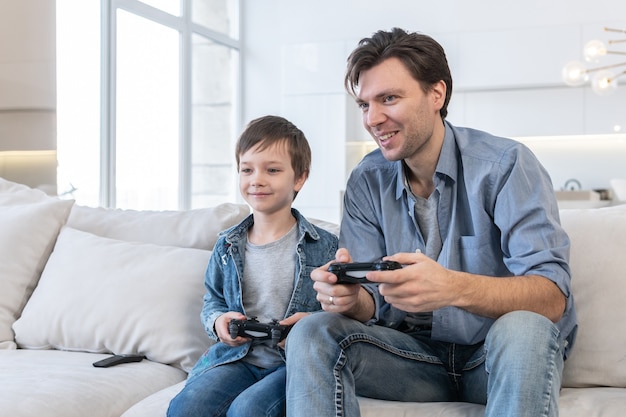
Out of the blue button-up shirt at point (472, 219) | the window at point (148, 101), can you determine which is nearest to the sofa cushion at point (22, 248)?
the blue button-up shirt at point (472, 219)

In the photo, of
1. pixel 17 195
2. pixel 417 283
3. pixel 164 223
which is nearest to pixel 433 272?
pixel 417 283

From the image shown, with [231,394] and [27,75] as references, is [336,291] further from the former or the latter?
[27,75]

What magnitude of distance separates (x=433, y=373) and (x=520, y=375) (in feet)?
1.21

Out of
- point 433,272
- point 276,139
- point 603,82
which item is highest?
point 603,82

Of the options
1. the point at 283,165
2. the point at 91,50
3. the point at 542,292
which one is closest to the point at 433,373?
the point at 542,292

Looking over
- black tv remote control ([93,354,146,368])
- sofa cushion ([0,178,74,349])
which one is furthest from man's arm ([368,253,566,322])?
sofa cushion ([0,178,74,349])

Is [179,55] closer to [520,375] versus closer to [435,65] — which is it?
[435,65]

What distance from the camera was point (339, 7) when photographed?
7176 mm

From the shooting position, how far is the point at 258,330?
5.98 feet

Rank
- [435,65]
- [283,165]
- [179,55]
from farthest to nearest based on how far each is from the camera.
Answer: [179,55]
[283,165]
[435,65]

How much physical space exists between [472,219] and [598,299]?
378 millimetres

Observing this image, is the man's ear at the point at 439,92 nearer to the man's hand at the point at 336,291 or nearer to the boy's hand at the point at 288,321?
the man's hand at the point at 336,291

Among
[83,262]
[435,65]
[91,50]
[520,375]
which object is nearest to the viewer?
[520,375]

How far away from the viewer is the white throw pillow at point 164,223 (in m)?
2.42
